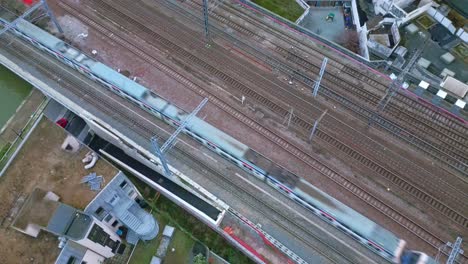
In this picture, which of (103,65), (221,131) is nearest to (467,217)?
(221,131)

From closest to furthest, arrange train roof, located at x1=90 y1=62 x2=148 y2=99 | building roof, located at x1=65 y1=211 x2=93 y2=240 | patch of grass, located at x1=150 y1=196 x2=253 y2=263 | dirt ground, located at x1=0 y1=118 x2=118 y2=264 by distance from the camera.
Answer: building roof, located at x1=65 y1=211 x2=93 y2=240
dirt ground, located at x1=0 y1=118 x2=118 y2=264
patch of grass, located at x1=150 y1=196 x2=253 y2=263
train roof, located at x1=90 y1=62 x2=148 y2=99

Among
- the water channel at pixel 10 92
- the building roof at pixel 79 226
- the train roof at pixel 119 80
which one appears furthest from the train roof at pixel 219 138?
the water channel at pixel 10 92

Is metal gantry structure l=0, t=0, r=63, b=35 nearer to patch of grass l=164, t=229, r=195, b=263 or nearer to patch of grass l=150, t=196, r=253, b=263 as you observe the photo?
patch of grass l=150, t=196, r=253, b=263

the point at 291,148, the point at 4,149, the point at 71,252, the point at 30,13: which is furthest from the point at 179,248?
the point at 30,13

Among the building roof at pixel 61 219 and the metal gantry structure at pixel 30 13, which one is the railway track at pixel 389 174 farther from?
the building roof at pixel 61 219

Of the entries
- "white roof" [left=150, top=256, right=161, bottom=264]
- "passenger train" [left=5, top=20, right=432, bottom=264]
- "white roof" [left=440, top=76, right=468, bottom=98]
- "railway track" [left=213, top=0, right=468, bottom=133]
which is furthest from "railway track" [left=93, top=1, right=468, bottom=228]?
"white roof" [left=150, top=256, right=161, bottom=264]

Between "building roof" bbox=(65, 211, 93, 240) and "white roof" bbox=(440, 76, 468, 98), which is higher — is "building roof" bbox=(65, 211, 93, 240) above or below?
below

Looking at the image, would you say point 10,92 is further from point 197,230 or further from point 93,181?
point 197,230
